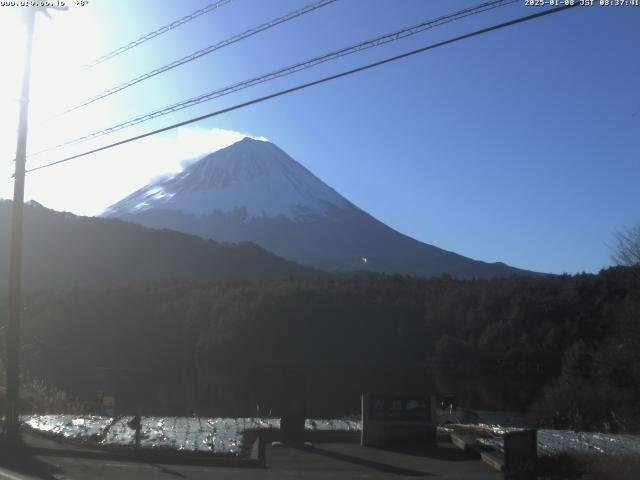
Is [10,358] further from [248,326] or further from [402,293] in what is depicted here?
[402,293]

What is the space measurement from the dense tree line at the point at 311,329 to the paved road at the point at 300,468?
37505 mm

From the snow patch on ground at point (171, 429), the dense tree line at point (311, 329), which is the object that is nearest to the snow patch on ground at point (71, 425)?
the snow patch on ground at point (171, 429)

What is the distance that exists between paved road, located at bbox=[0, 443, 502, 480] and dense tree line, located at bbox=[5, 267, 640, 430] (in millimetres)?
37505

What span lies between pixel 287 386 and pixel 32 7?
30.3 ft

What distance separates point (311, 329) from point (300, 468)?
74207mm

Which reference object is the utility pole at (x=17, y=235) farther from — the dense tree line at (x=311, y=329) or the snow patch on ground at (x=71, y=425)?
the dense tree line at (x=311, y=329)

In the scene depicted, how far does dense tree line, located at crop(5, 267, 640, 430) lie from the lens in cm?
6556

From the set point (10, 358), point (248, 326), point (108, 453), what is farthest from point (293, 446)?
point (248, 326)

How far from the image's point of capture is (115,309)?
292 ft

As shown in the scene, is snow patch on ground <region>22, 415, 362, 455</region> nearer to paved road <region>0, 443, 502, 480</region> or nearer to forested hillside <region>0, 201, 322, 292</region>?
paved road <region>0, 443, 502, 480</region>

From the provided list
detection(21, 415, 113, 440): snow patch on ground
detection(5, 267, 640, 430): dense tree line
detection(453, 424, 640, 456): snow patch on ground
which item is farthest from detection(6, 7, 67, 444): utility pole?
detection(5, 267, 640, 430): dense tree line

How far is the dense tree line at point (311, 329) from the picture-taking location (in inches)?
2581

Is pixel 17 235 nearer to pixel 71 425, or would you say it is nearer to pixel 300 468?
pixel 71 425

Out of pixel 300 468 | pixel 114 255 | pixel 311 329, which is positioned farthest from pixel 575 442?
pixel 114 255
